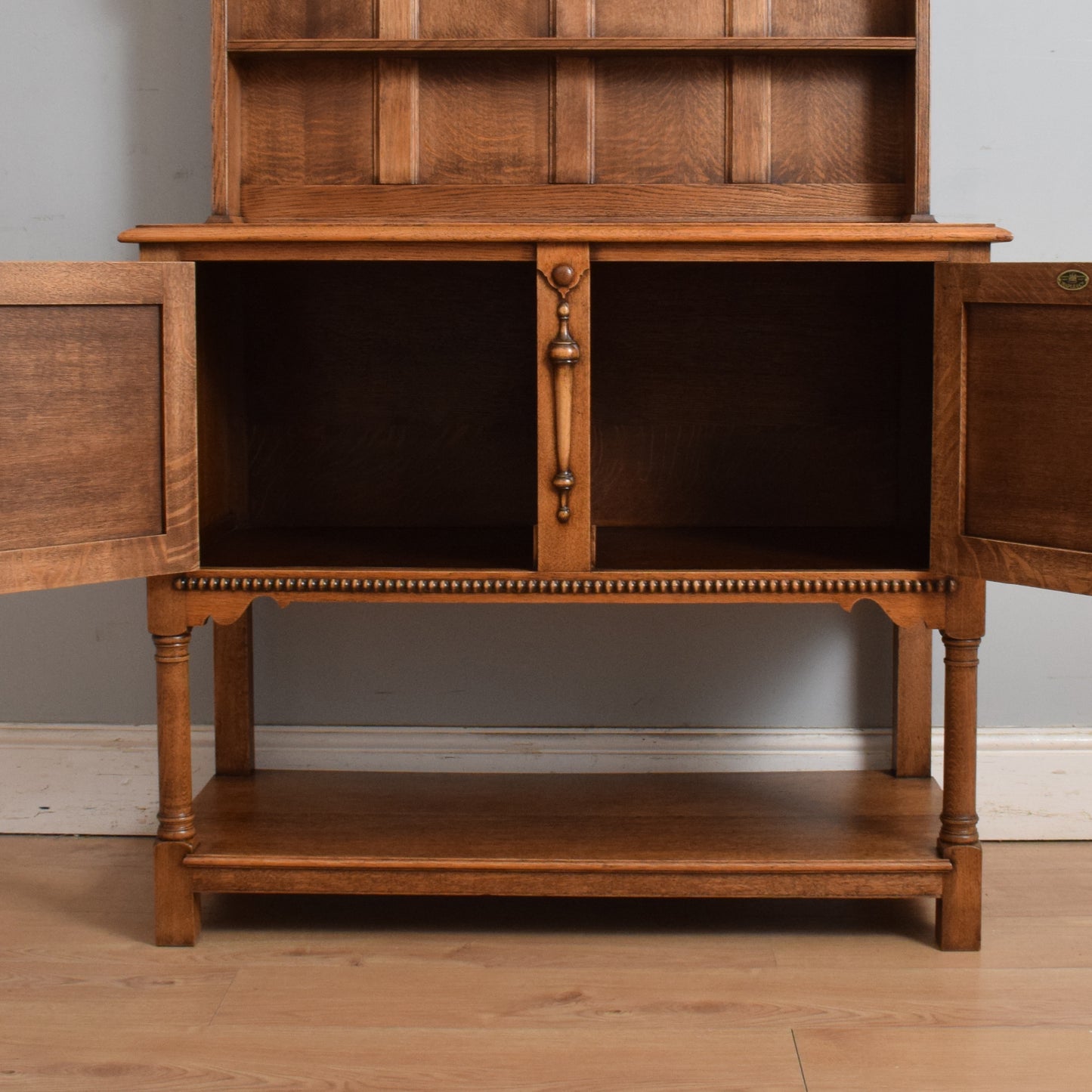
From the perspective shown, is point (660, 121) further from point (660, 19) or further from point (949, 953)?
point (949, 953)

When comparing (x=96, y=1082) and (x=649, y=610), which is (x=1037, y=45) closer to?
(x=649, y=610)

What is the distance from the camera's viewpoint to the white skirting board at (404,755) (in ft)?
8.75

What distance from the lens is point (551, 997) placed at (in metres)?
1.95

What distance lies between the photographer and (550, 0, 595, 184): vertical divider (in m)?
2.33

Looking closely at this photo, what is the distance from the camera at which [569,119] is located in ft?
7.68

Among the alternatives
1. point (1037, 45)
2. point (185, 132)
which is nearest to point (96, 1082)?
point (185, 132)

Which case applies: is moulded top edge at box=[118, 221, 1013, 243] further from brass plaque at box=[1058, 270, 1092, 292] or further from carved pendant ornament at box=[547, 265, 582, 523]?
brass plaque at box=[1058, 270, 1092, 292]

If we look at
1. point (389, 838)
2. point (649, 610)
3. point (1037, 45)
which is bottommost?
point (389, 838)

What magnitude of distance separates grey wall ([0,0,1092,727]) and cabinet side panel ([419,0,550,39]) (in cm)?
52

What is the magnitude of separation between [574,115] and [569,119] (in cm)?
1

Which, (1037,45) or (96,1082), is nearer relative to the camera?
(96,1082)

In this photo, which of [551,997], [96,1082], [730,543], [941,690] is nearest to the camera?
[96,1082]

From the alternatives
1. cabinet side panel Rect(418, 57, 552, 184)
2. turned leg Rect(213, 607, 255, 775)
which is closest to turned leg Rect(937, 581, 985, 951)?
cabinet side panel Rect(418, 57, 552, 184)

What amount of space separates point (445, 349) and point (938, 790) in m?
1.25
